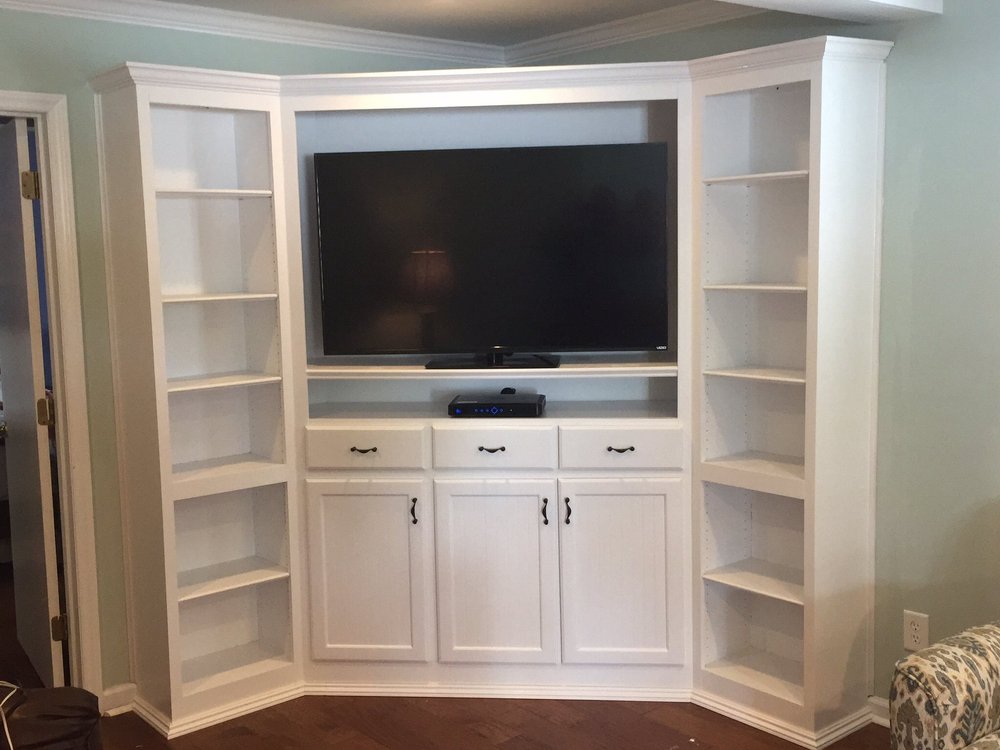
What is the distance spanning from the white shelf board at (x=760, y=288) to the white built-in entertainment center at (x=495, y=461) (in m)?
0.04

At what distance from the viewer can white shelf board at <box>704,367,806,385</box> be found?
3.22 m

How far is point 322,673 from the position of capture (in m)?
3.69

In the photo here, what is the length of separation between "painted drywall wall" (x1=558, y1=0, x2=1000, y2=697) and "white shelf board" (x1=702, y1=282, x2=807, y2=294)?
0.30 m

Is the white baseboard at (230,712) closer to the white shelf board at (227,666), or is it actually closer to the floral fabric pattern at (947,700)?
the white shelf board at (227,666)

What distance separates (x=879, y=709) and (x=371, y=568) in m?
1.76

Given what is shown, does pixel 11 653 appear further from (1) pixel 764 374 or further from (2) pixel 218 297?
(1) pixel 764 374

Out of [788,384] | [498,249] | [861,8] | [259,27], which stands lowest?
[788,384]

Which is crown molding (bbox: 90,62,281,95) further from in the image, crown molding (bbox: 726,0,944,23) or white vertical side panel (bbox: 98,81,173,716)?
crown molding (bbox: 726,0,944,23)

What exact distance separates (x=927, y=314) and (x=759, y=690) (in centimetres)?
132

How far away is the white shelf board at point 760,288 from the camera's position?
3.18 meters

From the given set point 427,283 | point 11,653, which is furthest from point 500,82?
point 11,653

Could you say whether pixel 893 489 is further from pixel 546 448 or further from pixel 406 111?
pixel 406 111

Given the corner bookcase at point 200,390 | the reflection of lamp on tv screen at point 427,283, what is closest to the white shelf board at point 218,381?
the corner bookcase at point 200,390

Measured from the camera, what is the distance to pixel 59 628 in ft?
11.8
